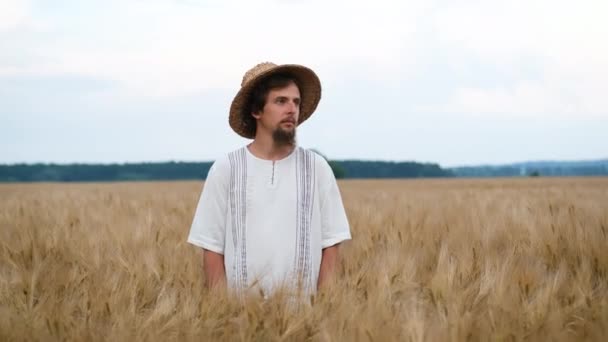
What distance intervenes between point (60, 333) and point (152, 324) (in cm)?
26

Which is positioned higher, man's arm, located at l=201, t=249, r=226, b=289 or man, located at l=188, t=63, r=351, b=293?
man, located at l=188, t=63, r=351, b=293

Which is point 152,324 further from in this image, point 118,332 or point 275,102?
point 275,102

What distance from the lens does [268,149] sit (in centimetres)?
290

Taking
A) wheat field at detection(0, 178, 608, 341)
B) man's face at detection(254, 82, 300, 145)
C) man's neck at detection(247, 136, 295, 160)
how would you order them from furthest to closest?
man's neck at detection(247, 136, 295, 160)
man's face at detection(254, 82, 300, 145)
wheat field at detection(0, 178, 608, 341)

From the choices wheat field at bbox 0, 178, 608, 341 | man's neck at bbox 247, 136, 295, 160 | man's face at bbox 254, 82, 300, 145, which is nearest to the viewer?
wheat field at bbox 0, 178, 608, 341

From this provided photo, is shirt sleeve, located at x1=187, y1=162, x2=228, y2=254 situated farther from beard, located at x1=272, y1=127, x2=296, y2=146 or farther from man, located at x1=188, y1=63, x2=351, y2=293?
beard, located at x1=272, y1=127, x2=296, y2=146

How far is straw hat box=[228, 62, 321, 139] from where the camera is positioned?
9.43ft

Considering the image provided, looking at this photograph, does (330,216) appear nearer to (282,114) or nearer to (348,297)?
(282,114)

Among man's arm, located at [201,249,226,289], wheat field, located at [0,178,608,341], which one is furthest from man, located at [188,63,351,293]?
wheat field, located at [0,178,608,341]

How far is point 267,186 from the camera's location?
2.89 m

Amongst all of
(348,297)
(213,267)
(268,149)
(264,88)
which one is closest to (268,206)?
(268,149)

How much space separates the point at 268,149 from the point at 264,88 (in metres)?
0.23

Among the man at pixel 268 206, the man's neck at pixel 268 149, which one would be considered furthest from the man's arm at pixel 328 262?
the man's neck at pixel 268 149

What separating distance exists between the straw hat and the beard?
0.22 metres
